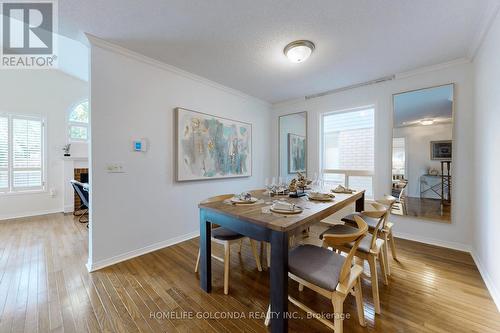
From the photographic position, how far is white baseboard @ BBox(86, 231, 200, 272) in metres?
2.26

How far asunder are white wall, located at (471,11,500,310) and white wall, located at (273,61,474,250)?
6.6 inches

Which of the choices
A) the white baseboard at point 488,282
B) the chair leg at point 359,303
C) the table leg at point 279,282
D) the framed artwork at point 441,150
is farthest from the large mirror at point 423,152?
the table leg at point 279,282

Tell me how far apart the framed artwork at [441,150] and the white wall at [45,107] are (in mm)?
7643

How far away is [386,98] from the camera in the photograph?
330 cm

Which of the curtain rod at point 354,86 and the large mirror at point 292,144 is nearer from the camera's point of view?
the curtain rod at point 354,86

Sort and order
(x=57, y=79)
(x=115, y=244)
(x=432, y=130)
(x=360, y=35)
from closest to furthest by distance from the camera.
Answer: (x=360, y=35)
(x=115, y=244)
(x=432, y=130)
(x=57, y=79)

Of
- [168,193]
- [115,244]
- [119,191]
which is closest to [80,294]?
[115,244]

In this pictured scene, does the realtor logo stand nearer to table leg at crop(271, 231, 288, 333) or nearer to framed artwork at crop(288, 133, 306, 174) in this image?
table leg at crop(271, 231, 288, 333)

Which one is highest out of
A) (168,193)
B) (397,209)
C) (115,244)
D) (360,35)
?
(360,35)

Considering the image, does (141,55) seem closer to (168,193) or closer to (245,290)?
(168,193)

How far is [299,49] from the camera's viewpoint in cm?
233

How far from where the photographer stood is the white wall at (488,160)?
178 cm

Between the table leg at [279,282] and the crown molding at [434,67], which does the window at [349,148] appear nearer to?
the crown molding at [434,67]

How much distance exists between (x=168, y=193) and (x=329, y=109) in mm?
3405
